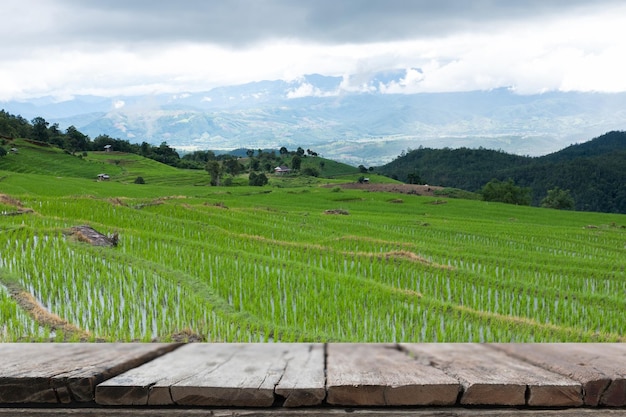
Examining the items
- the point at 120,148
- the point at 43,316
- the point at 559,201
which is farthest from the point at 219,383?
the point at 120,148

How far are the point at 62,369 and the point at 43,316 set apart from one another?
11.4 ft

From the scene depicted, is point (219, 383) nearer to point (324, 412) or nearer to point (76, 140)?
point (324, 412)

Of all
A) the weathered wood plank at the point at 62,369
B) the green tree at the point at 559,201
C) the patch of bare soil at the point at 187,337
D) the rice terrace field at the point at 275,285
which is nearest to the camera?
the weathered wood plank at the point at 62,369

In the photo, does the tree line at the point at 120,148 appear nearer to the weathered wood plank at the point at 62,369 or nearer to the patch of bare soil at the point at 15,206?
the patch of bare soil at the point at 15,206

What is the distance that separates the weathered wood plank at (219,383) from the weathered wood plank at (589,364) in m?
1.22

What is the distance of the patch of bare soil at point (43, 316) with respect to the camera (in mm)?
5234

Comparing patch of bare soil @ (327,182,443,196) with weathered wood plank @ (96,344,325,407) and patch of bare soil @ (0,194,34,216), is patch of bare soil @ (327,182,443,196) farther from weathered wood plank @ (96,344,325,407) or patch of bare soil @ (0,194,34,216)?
weathered wood plank @ (96,344,325,407)

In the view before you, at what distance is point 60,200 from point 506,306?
14.4 m

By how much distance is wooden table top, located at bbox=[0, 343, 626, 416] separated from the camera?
2.47 meters

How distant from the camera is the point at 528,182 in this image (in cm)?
11394

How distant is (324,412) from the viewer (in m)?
2.45

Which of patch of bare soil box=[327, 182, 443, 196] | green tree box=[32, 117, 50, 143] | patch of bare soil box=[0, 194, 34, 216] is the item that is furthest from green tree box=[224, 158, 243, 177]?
patch of bare soil box=[0, 194, 34, 216]

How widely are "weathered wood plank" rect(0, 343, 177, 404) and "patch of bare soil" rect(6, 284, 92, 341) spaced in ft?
6.73

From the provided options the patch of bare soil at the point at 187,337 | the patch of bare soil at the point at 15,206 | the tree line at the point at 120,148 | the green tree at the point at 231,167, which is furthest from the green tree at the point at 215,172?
the patch of bare soil at the point at 187,337
